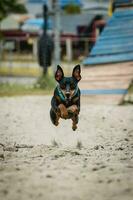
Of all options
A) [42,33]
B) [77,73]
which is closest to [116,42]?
[77,73]

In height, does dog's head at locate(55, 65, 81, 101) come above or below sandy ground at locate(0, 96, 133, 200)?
above

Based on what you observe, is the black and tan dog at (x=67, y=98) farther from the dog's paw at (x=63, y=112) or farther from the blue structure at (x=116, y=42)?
the blue structure at (x=116, y=42)

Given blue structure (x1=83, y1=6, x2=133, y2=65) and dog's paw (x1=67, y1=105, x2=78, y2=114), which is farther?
blue structure (x1=83, y1=6, x2=133, y2=65)

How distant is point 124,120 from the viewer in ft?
38.4

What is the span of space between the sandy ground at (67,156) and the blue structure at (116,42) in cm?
243

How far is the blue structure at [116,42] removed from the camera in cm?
1522

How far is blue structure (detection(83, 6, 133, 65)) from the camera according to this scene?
15219 millimetres

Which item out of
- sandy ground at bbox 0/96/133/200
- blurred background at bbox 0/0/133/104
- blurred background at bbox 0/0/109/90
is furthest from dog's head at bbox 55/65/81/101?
blurred background at bbox 0/0/109/90

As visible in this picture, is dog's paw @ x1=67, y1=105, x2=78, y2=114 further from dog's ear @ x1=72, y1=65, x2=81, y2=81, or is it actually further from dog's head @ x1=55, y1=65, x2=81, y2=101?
dog's ear @ x1=72, y1=65, x2=81, y2=81

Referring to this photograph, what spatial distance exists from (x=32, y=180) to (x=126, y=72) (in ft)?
30.2

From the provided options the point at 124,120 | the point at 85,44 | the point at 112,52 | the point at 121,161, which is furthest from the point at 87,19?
the point at 121,161

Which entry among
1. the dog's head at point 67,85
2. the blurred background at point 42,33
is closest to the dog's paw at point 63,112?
the dog's head at point 67,85

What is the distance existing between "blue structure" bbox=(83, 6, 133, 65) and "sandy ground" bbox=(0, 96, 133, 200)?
2426 millimetres

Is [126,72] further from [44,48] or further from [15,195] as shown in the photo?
[15,195]
